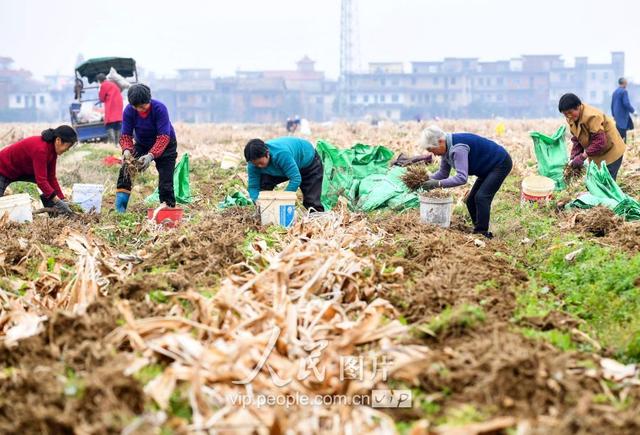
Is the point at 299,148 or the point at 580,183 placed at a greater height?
the point at 299,148

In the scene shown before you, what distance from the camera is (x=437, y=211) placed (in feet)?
23.6

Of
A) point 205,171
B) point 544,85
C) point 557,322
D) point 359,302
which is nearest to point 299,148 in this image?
point 359,302

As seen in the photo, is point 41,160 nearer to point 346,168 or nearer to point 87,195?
point 87,195

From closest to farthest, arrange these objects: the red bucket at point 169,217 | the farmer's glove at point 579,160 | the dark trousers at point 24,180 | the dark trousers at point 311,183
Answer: the red bucket at point 169,217
the dark trousers at point 311,183
the dark trousers at point 24,180
the farmer's glove at point 579,160

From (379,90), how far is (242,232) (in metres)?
75.5

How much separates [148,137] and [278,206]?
2009 millimetres

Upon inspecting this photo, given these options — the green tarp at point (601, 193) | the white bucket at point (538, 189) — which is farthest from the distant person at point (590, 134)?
the white bucket at point (538, 189)

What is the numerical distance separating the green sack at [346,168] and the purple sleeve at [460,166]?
83.3 inches

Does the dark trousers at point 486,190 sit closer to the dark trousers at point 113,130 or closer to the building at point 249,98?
the dark trousers at point 113,130

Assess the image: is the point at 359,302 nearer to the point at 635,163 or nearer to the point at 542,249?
the point at 542,249

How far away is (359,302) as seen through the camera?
4590 millimetres

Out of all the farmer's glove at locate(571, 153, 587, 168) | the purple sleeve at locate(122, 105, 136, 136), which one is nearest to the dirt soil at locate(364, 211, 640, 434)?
the farmer's glove at locate(571, 153, 587, 168)

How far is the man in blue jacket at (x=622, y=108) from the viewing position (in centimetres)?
1349

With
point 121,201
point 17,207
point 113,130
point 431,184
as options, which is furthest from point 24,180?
point 113,130
